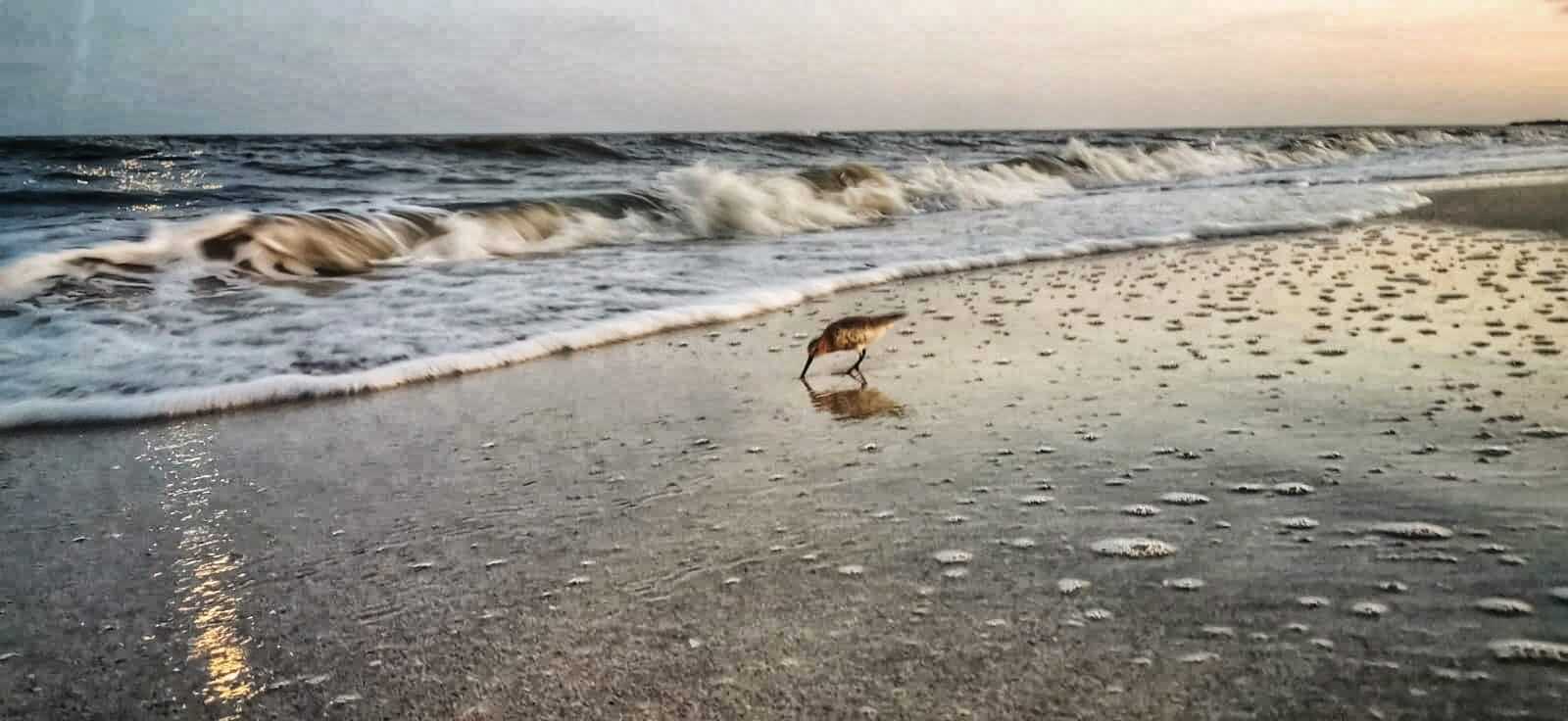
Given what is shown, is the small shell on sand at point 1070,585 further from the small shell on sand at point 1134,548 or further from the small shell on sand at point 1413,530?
the small shell on sand at point 1413,530

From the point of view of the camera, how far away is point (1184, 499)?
92.3 inches

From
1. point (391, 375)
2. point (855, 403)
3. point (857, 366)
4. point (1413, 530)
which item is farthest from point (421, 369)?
point (1413, 530)

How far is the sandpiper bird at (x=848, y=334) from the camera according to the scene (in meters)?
3.81

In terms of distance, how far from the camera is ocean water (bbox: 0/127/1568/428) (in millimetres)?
4551

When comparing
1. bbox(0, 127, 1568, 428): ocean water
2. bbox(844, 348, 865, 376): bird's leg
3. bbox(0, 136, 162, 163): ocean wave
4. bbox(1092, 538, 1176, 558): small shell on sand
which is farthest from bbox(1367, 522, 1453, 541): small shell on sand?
bbox(0, 136, 162, 163): ocean wave

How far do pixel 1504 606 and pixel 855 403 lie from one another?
2.00 meters

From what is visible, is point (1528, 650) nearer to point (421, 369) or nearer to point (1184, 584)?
point (1184, 584)

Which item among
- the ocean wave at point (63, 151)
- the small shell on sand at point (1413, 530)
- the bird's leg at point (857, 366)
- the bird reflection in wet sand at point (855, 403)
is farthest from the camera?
the ocean wave at point (63, 151)

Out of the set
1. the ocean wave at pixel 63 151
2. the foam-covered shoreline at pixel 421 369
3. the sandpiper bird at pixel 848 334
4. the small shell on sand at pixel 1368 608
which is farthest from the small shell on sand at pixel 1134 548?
the ocean wave at pixel 63 151

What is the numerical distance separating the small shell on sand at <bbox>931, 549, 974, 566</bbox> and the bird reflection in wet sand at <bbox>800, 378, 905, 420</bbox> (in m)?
1.17

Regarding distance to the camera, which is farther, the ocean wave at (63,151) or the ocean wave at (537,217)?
the ocean wave at (63,151)

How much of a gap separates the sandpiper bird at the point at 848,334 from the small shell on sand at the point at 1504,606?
2.28 meters

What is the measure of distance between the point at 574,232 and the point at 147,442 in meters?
6.84

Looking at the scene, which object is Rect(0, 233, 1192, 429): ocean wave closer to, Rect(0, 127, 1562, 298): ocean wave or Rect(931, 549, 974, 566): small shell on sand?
Rect(931, 549, 974, 566): small shell on sand
